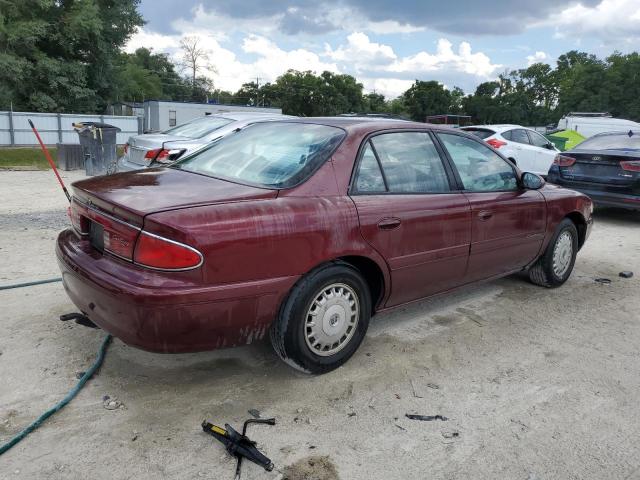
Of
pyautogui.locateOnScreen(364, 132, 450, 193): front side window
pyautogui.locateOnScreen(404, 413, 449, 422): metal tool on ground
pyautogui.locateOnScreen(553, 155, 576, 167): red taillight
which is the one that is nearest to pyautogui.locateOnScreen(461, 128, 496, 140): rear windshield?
pyautogui.locateOnScreen(553, 155, 576, 167): red taillight

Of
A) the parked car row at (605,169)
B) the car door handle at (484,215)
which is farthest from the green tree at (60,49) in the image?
the car door handle at (484,215)

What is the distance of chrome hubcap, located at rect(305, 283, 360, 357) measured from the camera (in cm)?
321

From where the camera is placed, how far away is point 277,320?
3100mm

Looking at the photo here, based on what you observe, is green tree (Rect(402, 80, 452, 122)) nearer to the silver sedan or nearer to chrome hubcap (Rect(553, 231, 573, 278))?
the silver sedan

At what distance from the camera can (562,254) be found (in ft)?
17.4

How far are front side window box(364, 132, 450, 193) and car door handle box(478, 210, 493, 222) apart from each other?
14.8 inches

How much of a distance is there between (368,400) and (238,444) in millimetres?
856

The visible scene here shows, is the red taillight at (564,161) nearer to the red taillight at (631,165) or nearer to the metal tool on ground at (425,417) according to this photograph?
the red taillight at (631,165)

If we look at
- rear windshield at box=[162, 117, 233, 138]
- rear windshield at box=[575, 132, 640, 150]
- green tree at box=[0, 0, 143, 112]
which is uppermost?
green tree at box=[0, 0, 143, 112]

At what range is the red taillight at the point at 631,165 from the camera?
8164 mm

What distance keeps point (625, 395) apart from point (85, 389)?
3248 millimetres

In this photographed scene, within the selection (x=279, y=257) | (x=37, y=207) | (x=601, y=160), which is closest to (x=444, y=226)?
(x=279, y=257)

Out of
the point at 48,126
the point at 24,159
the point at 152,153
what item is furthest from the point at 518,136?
the point at 48,126

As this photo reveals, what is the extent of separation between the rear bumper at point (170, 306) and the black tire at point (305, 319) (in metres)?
0.09
